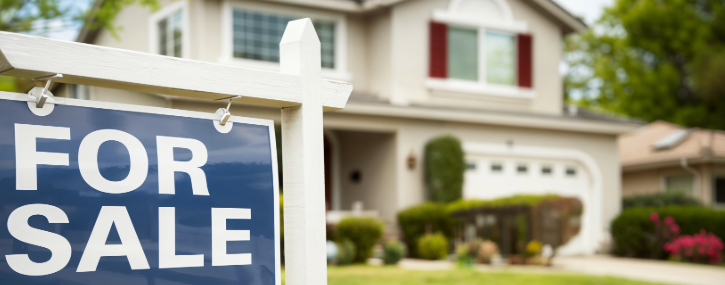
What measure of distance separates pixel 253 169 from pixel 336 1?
12.3m

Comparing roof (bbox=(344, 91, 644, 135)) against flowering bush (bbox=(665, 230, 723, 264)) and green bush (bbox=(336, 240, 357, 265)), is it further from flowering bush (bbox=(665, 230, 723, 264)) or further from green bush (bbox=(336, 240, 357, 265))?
flowering bush (bbox=(665, 230, 723, 264))

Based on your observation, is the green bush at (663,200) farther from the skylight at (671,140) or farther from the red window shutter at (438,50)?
the red window shutter at (438,50)

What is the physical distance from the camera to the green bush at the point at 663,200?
15914 millimetres

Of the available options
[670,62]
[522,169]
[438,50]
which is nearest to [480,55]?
[438,50]

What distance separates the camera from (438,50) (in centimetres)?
1468

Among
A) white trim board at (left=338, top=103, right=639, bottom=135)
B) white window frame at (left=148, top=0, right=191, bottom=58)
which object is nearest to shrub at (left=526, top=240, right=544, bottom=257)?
white trim board at (left=338, top=103, right=639, bottom=135)

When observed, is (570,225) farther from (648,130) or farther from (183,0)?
(648,130)

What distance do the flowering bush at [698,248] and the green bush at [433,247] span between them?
4871mm

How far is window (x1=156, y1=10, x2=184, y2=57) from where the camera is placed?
1344 centimetres

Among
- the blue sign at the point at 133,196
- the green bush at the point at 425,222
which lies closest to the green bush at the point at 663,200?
the green bush at the point at 425,222

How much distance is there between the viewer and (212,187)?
84.8 inches

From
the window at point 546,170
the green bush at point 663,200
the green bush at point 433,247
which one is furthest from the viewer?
the green bush at point 663,200

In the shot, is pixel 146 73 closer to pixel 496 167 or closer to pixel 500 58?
pixel 496 167

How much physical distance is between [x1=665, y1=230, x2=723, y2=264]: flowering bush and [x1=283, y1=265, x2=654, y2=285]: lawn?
15.7ft
